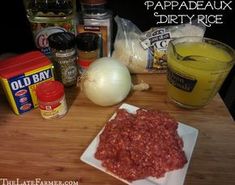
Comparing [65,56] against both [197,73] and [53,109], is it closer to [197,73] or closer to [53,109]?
[53,109]

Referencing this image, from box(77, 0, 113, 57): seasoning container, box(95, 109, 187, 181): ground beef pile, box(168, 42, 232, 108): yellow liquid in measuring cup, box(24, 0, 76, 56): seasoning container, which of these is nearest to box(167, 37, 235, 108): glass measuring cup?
box(168, 42, 232, 108): yellow liquid in measuring cup

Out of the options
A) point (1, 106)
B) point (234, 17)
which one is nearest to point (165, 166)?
point (1, 106)

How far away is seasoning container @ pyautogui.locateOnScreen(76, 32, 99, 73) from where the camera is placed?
0.72 m

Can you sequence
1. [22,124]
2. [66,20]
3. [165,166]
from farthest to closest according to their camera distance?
[66,20] < [22,124] < [165,166]

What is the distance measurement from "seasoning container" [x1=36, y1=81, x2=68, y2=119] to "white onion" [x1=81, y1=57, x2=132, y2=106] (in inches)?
3.0

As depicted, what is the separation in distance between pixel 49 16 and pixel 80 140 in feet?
1.28

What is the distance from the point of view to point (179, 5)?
2.79 feet

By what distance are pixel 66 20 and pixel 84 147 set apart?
1.29ft

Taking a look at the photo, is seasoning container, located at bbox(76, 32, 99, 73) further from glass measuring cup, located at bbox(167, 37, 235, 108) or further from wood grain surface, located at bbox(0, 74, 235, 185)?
glass measuring cup, located at bbox(167, 37, 235, 108)

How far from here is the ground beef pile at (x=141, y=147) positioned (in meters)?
0.55

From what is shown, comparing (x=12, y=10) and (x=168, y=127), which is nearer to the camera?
(x=168, y=127)

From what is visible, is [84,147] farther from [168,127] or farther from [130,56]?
[130,56]

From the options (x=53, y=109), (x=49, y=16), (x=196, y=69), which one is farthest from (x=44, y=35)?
(x=196, y=69)

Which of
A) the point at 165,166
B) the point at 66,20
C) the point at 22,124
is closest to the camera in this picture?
the point at 165,166
